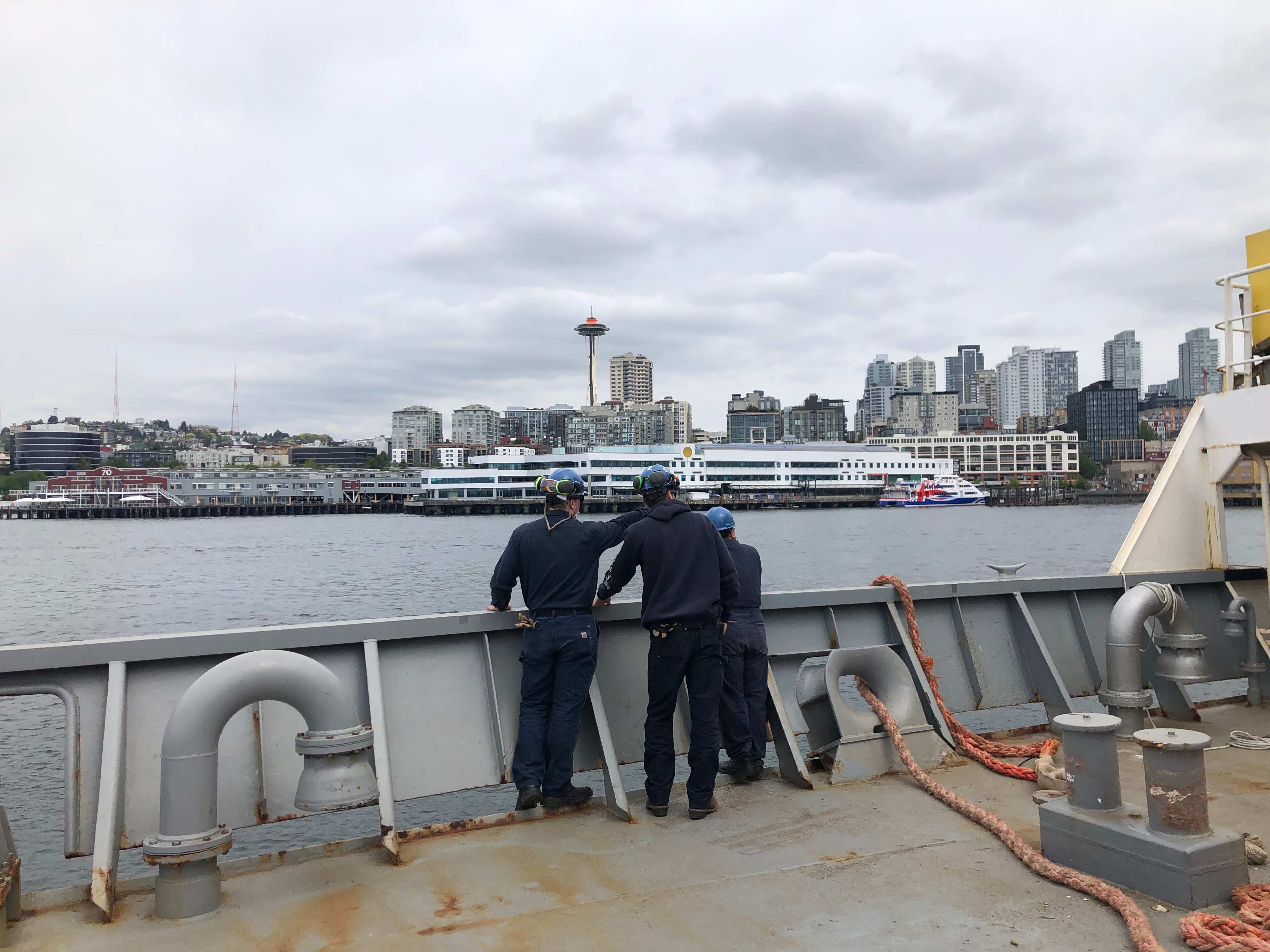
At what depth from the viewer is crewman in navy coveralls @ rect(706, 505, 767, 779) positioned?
534 centimetres

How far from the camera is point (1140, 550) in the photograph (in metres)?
7.77

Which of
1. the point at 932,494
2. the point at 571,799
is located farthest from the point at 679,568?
the point at 932,494

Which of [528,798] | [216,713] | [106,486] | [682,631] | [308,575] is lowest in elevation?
[308,575]

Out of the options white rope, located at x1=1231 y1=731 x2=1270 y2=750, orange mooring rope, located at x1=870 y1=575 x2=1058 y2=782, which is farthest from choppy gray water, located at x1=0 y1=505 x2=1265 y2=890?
white rope, located at x1=1231 y1=731 x2=1270 y2=750

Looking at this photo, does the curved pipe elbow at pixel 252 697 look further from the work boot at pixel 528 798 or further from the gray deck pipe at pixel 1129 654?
the gray deck pipe at pixel 1129 654

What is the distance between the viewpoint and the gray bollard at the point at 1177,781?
3.49m

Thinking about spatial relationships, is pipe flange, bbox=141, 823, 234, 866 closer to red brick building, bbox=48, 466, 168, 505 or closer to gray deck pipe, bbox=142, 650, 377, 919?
gray deck pipe, bbox=142, 650, 377, 919

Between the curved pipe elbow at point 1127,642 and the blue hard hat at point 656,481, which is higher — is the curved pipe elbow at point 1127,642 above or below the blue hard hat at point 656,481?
below

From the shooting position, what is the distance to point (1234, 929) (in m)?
3.20

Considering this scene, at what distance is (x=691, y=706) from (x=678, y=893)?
4.10ft

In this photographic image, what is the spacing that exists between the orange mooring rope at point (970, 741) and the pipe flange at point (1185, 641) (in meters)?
1.18

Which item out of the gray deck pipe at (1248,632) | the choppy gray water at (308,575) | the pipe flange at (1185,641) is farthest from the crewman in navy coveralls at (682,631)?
the gray deck pipe at (1248,632)

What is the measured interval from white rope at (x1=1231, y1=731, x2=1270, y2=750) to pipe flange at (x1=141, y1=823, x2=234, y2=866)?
6.32 metres

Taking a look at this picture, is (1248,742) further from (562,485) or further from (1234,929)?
(562,485)
